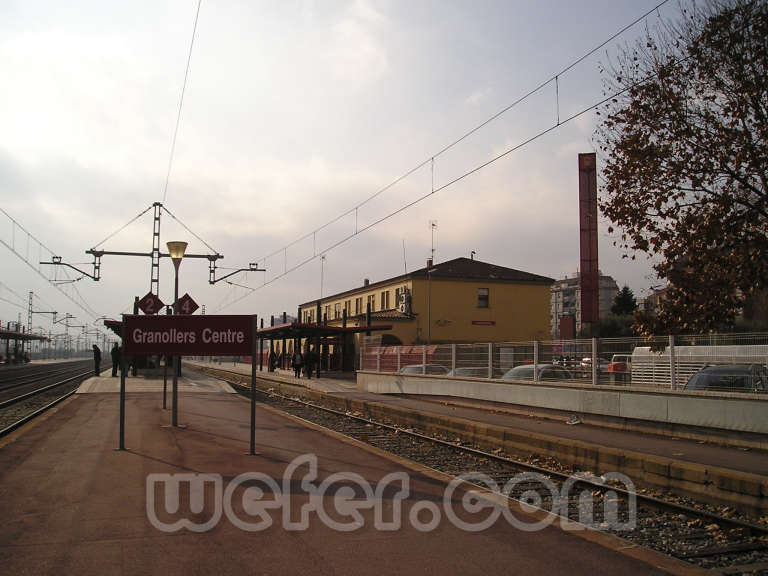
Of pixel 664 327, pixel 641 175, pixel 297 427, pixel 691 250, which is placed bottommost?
pixel 297 427

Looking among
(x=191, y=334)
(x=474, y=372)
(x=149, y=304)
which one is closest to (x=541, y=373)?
(x=474, y=372)

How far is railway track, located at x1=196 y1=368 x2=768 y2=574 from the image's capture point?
6.24 metres

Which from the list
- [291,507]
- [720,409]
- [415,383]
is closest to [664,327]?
[720,409]

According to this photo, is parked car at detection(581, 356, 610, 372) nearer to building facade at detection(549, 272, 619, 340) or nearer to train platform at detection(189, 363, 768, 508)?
train platform at detection(189, 363, 768, 508)

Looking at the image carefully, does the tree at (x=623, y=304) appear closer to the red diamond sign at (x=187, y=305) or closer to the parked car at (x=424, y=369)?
the parked car at (x=424, y=369)

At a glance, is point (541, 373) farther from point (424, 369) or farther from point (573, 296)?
point (573, 296)

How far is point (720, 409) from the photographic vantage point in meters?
12.1

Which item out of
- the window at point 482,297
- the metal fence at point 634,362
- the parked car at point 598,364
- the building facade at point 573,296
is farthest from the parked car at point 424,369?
the building facade at point 573,296

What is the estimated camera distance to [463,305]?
53.9 meters

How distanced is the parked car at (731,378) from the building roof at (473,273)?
3961cm

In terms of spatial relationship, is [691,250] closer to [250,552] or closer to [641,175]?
[641,175]

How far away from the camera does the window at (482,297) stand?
54.5 m

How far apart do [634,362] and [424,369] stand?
11506 millimetres

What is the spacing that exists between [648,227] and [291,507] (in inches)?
301
